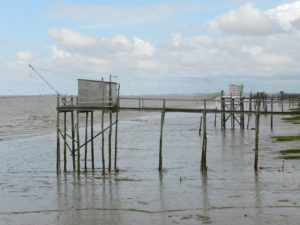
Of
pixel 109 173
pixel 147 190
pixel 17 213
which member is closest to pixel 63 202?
pixel 17 213

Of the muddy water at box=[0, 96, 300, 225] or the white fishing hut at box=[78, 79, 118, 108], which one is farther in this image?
the white fishing hut at box=[78, 79, 118, 108]

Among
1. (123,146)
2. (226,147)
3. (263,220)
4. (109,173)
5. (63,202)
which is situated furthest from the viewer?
(123,146)

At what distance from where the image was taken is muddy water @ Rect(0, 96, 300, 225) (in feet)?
55.7

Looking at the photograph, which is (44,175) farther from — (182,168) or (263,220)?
(263,220)

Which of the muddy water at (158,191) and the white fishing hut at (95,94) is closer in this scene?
the muddy water at (158,191)

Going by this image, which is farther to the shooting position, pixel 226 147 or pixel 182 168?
pixel 226 147

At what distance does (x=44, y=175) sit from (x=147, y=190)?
7.62m

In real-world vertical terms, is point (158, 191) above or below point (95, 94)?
below

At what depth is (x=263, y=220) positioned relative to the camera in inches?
632

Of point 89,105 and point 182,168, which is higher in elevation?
point 89,105

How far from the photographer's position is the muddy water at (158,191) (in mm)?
16984

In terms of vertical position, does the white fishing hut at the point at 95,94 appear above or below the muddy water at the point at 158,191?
above

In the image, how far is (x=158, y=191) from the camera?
21.4m

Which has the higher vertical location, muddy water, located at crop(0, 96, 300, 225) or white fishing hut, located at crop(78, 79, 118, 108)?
white fishing hut, located at crop(78, 79, 118, 108)
